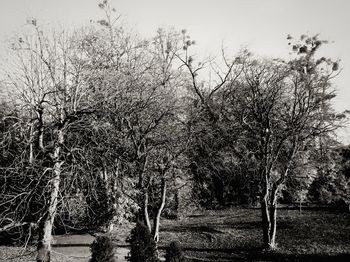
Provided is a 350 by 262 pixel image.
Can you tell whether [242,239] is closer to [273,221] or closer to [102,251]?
[273,221]

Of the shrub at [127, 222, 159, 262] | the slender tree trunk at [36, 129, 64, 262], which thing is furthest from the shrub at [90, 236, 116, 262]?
the slender tree trunk at [36, 129, 64, 262]

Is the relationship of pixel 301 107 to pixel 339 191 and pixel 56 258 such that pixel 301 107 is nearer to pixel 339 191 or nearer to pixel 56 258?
pixel 339 191

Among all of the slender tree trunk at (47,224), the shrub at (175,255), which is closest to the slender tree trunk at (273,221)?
the shrub at (175,255)

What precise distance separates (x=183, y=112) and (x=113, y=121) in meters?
3.23

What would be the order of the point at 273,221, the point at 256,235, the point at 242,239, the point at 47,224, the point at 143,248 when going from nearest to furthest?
1. the point at 47,224
2. the point at 143,248
3. the point at 273,221
4. the point at 242,239
5. the point at 256,235

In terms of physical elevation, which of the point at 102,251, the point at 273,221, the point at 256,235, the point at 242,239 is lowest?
the point at 242,239

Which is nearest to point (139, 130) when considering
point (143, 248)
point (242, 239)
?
point (143, 248)

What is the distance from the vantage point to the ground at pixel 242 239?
49.3 feet

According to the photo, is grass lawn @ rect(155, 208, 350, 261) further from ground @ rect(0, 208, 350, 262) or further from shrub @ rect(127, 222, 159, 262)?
shrub @ rect(127, 222, 159, 262)

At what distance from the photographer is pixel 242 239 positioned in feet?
60.3

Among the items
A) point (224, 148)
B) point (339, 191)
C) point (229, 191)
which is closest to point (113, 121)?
point (224, 148)

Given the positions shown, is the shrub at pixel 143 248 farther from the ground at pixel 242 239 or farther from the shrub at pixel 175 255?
the ground at pixel 242 239

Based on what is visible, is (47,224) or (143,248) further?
(143,248)

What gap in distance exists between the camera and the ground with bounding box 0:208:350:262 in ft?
49.3
